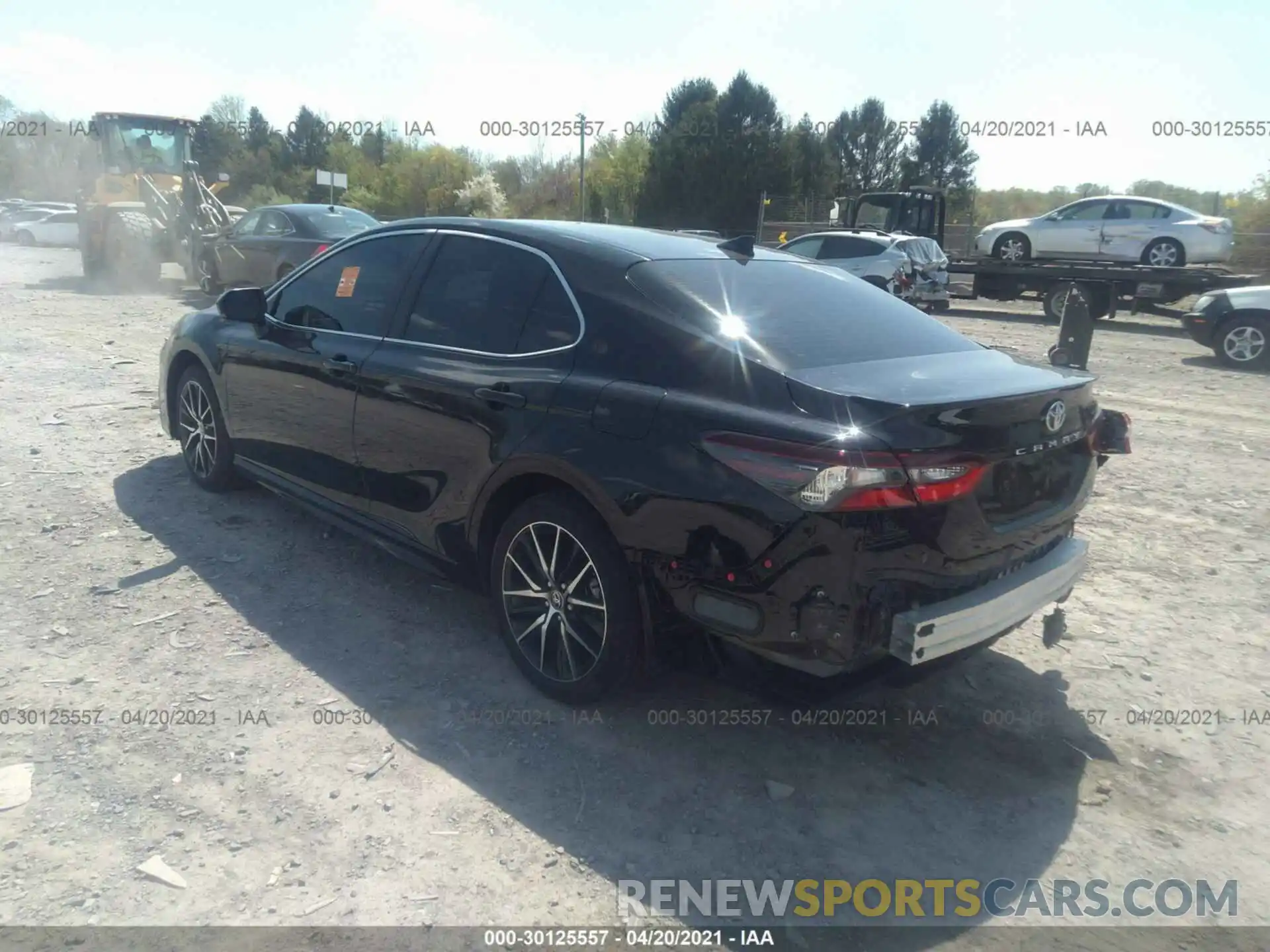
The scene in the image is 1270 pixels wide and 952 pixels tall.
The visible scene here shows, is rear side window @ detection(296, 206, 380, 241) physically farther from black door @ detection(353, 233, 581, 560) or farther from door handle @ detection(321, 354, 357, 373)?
black door @ detection(353, 233, 581, 560)

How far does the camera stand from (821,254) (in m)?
17.8

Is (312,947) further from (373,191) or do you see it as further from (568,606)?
(373,191)

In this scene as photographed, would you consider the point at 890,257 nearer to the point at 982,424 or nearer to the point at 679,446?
the point at 982,424

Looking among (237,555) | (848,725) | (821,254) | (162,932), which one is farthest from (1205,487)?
(821,254)

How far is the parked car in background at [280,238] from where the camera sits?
44.0 feet

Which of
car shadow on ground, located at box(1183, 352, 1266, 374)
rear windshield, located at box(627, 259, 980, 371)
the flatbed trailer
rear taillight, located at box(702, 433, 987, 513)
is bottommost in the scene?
car shadow on ground, located at box(1183, 352, 1266, 374)

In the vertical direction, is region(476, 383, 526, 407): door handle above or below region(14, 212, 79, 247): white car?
below

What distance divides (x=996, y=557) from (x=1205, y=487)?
4648 mm

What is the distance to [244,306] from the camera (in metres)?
5.12

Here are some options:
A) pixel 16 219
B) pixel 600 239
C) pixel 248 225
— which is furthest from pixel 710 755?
pixel 16 219

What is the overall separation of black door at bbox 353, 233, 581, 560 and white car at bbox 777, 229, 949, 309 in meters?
13.2

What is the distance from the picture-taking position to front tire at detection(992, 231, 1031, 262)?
20500 mm

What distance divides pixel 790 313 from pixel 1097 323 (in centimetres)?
1710

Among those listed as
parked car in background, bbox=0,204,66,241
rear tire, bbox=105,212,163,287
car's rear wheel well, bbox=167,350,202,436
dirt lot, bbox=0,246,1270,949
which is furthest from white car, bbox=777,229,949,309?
parked car in background, bbox=0,204,66,241
